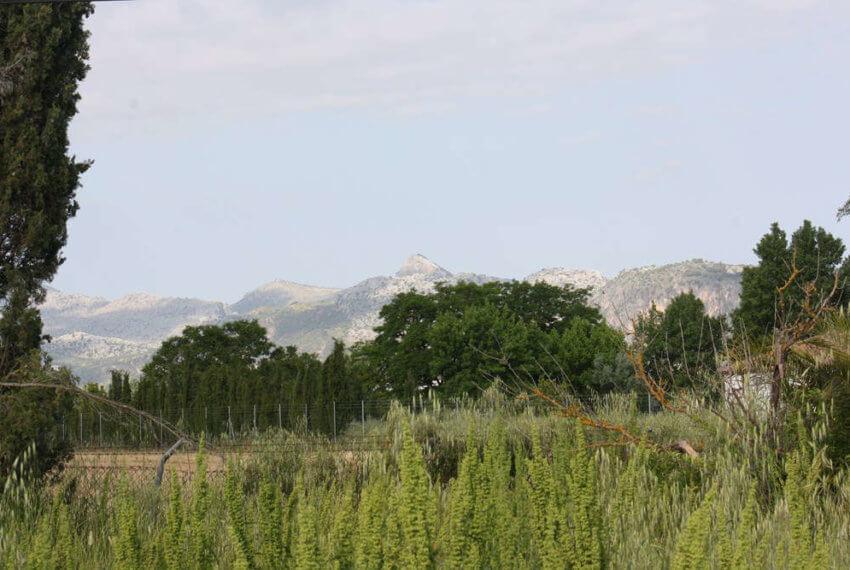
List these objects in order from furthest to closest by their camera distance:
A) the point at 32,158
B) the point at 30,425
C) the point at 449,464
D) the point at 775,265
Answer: the point at 775,265
the point at 449,464
the point at 32,158
the point at 30,425

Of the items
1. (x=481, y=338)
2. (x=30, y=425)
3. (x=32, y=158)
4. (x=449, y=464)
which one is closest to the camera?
(x=30, y=425)

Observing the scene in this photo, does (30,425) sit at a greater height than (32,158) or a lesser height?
lesser

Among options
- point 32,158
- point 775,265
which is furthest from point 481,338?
point 32,158

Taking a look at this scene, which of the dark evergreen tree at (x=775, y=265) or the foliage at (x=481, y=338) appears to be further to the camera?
the foliage at (x=481, y=338)

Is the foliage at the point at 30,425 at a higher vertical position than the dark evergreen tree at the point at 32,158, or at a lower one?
lower

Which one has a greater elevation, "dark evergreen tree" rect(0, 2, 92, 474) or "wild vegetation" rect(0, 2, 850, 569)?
"dark evergreen tree" rect(0, 2, 92, 474)

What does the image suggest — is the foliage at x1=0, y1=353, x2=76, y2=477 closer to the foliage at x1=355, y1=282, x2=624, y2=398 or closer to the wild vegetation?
the wild vegetation

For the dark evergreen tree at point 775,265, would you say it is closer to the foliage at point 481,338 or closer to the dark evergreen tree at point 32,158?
the foliage at point 481,338

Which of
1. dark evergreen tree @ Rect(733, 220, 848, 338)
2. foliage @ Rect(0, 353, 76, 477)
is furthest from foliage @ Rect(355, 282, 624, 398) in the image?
foliage @ Rect(0, 353, 76, 477)

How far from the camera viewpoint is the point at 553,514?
3492 millimetres

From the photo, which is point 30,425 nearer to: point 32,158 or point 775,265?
point 32,158

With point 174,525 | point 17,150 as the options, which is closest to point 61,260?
point 17,150

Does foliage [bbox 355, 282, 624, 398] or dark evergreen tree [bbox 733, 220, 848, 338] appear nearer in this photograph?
dark evergreen tree [bbox 733, 220, 848, 338]

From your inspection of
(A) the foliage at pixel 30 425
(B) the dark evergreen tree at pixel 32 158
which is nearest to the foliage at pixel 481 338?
(B) the dark evergreen tree at pixel 32 158
